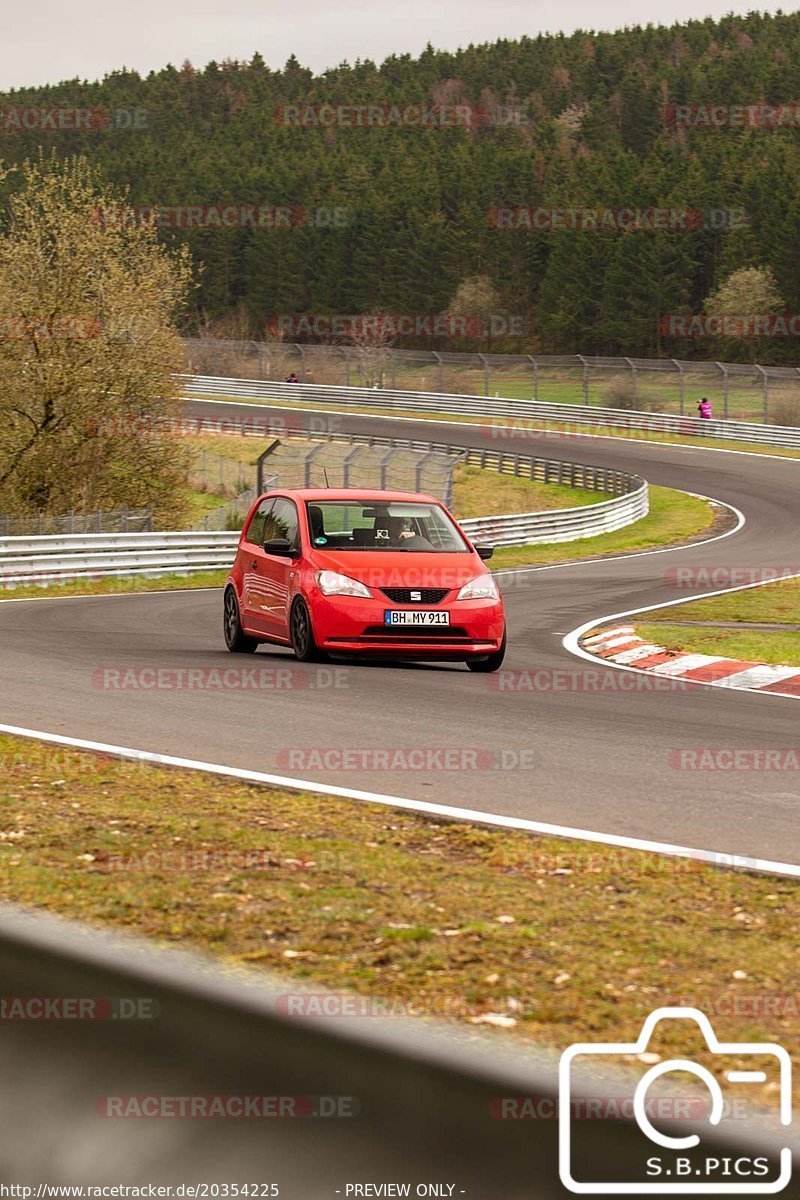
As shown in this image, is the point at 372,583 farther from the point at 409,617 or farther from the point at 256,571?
the point at 256,571

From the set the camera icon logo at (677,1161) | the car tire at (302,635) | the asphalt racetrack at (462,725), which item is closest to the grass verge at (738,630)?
the asphalt racetrack at (462,725)

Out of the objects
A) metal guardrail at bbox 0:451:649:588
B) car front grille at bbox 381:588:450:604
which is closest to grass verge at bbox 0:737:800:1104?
car front grille at bbox 381:588:450:604

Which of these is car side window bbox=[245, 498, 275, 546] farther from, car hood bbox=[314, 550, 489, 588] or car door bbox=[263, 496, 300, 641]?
car hood bbox=[314, 550, 489, 588]

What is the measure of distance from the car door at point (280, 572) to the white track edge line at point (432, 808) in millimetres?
5141

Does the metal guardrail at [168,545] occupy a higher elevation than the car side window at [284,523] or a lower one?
lower

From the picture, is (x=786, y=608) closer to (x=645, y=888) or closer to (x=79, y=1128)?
(x=645, y=888)

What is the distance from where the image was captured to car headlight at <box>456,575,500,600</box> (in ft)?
45.8

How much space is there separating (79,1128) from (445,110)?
16901 cm

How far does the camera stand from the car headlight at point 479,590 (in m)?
14.0

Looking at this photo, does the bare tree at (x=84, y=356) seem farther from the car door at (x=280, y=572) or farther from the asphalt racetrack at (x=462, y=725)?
the car door at (x=280, y=572)

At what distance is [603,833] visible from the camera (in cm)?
660

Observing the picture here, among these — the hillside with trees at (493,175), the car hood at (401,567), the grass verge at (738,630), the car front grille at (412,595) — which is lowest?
the grass verge at (738,630)

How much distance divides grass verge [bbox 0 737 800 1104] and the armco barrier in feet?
1.41

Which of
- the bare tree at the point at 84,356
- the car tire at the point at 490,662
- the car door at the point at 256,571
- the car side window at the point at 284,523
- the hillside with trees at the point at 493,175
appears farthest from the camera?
the hillside with trees at the point at 493,175
